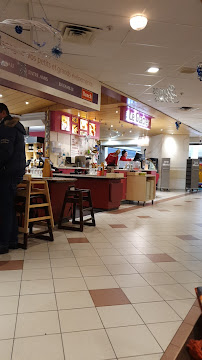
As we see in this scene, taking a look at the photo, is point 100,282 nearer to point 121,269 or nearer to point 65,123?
point 121,269

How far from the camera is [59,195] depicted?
189 inches

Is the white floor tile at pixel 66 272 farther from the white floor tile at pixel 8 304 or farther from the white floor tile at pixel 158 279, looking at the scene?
the white floor tile at pixel 158 279

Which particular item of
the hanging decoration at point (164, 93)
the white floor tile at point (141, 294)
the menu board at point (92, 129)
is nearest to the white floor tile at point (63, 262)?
the white floor tile at point (141, 294)

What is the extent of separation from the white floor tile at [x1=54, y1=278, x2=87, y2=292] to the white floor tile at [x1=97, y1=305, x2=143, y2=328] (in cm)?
38

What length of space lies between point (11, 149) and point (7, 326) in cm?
189

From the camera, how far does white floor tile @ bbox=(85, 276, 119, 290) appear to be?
2371mm

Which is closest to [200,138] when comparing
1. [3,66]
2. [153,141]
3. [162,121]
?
[153,141]

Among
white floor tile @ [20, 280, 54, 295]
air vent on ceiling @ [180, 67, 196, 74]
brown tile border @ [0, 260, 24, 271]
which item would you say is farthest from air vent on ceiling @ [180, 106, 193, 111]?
white floor tile @ [20, 280, 54, 295]

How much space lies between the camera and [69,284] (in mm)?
2385

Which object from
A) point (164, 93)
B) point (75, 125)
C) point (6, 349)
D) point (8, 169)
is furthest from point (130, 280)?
point (75, 125)

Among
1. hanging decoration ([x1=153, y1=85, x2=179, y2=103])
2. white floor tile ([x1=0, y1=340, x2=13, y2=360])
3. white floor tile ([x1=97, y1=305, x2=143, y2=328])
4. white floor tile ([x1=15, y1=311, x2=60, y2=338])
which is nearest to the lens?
white floor tile ([x1=0, y1=340, x2=13, y2=360])

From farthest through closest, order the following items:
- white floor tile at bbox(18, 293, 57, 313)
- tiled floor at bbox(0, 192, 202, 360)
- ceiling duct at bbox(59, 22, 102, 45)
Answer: ceiling duct at bbox(59, 22, 102, 45), white floor tile at bbox(18, 293, 57, 313), tiled floor at bbox(0, 192, 202, 360)

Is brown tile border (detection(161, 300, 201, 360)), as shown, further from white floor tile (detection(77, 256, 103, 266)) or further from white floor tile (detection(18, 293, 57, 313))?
white floor tile (detection(77, 256, 103, 266))

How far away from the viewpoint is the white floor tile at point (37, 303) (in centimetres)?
195
